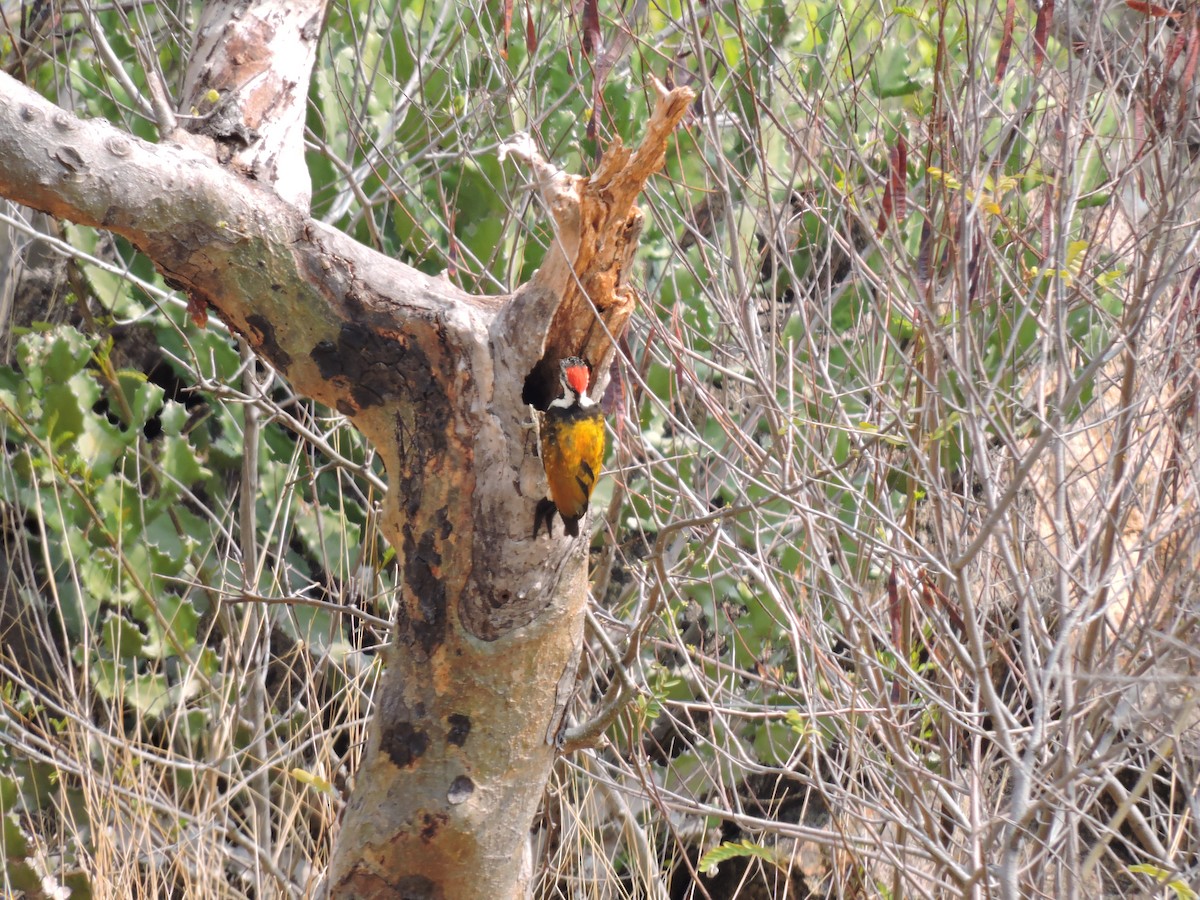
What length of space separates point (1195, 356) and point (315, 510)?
2.79 meters

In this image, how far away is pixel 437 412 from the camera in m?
2.07

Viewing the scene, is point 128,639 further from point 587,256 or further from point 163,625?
point 587,256

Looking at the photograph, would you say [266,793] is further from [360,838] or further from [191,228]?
[191,228]

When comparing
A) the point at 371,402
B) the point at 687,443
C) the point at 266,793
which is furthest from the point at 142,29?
the point at 266,793

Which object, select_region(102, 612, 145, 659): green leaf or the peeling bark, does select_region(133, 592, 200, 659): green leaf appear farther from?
the peeling bark

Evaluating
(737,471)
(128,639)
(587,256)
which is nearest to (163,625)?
(128,639)

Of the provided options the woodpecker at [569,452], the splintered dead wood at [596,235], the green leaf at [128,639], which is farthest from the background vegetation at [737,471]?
the splintered dead wood at [596,235]

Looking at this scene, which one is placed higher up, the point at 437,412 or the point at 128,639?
the point at 437,412

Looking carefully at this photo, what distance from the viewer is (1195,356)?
2.42 m

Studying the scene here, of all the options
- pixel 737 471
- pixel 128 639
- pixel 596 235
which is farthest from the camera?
pixel 128 639

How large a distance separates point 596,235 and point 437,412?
447 millimetres

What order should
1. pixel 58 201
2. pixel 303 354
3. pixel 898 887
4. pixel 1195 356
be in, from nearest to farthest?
pixel 58 201
pixel 303 354
pixel 1195 356
pixel 898 887

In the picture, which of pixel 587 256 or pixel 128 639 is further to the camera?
pixel 128 639

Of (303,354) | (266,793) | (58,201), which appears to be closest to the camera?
(58,201)
